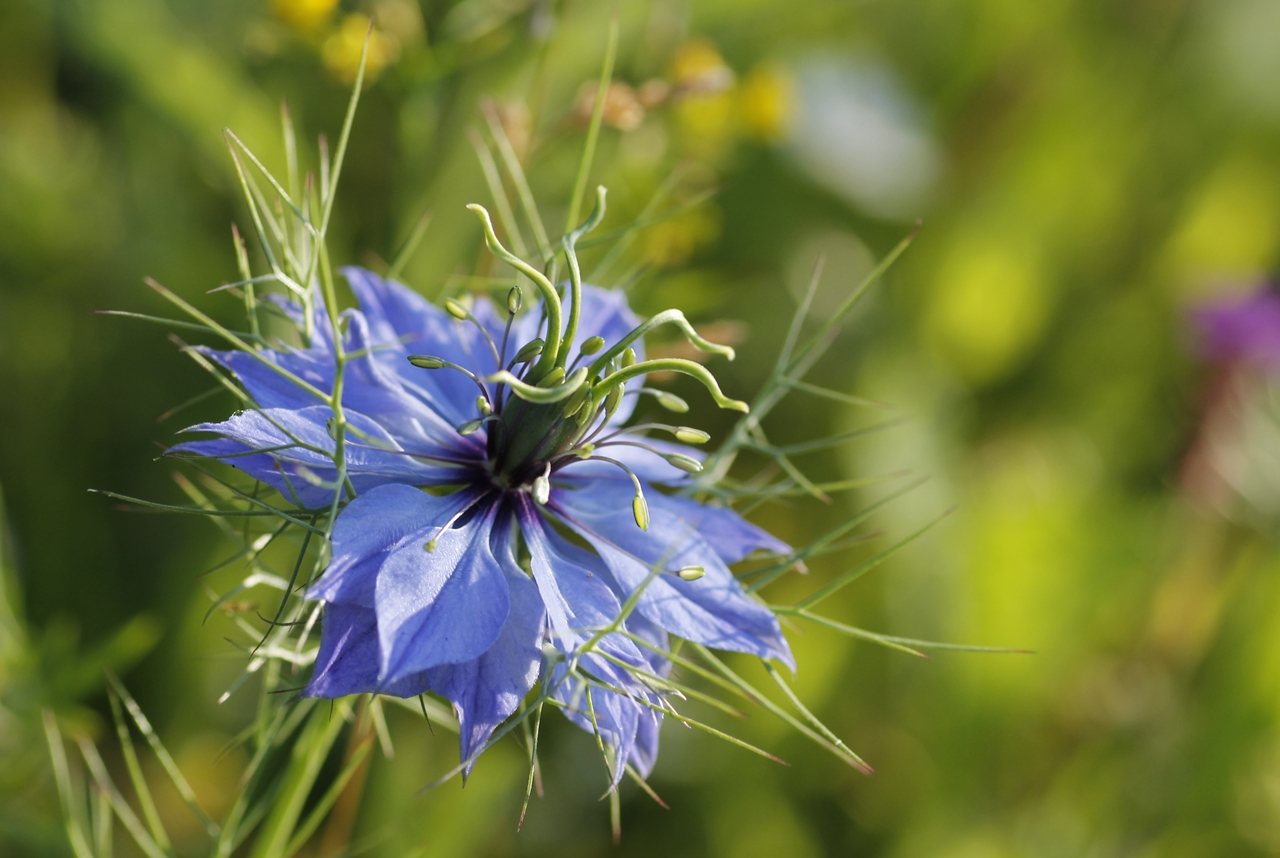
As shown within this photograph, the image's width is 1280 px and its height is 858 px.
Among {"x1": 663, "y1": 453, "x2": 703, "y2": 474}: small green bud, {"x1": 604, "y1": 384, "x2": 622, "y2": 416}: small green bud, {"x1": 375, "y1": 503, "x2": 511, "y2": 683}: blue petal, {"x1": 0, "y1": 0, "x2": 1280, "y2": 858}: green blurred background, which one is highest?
{"x1": 604, "y1": 384, "x2": 622, "y2": 416}: small green bud

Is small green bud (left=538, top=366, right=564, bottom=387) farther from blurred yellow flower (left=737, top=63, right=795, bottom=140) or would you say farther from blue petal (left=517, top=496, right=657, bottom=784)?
blurred yellow flower (left=737, top=63, right=795, bottom=140)

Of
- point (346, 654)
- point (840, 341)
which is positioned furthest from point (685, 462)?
point (840, 341)

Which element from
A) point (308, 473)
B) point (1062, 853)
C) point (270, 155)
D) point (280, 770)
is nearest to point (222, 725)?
point (280, 770)

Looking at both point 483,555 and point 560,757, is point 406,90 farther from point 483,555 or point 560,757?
point 560,757

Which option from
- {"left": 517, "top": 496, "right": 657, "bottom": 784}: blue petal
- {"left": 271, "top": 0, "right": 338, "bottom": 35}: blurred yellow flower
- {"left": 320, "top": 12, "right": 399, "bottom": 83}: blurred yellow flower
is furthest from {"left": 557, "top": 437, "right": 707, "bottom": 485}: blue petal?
{"left": 271, "top": 0, "right": 338, "bottom": 35}: blurred yellow flower

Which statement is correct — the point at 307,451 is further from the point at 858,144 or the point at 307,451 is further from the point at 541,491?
the point at 858,144

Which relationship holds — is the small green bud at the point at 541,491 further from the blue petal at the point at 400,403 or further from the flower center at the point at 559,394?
the blue petal at the point at 400,403

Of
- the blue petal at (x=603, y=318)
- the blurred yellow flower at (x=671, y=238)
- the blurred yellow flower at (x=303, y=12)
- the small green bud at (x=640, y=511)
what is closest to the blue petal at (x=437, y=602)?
the small green bud at (x=640, y=511)
